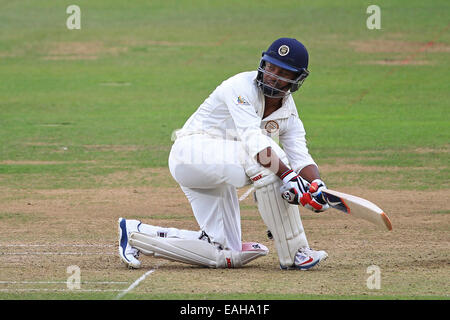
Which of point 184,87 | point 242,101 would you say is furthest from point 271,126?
point 184,87

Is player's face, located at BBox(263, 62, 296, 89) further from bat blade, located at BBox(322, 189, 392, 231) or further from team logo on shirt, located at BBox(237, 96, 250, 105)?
bat blade, located at BBox(322, 189, 392, 231)

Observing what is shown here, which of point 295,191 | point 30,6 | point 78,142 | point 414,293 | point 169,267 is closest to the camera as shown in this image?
point 414,293

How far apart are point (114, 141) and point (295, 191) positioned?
982cm

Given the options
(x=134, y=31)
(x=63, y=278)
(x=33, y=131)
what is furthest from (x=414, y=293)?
(x=134, y=31)

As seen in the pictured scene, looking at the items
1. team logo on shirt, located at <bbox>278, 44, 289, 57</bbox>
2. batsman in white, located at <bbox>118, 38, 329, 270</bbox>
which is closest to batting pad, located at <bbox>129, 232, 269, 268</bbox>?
batsman in white, located at <bbox>118, 38, 329, 270</bbox>

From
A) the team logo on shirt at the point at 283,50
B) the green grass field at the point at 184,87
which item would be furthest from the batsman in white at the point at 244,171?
the green grass field at the point at 184,87

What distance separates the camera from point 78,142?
15.7 m

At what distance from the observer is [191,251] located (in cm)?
700

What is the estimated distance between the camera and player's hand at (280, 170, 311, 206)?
6445mm

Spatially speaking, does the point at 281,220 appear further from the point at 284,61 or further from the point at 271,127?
the point at 284,61

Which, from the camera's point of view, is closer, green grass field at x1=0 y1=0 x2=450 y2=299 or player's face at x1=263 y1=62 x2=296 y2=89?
player's face at x1=263 y1=62 x2=296 y2=89

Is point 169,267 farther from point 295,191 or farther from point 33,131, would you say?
point 33,131

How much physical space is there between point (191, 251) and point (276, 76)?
1570 millimetres

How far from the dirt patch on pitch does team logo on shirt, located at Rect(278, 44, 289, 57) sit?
1732 mm
